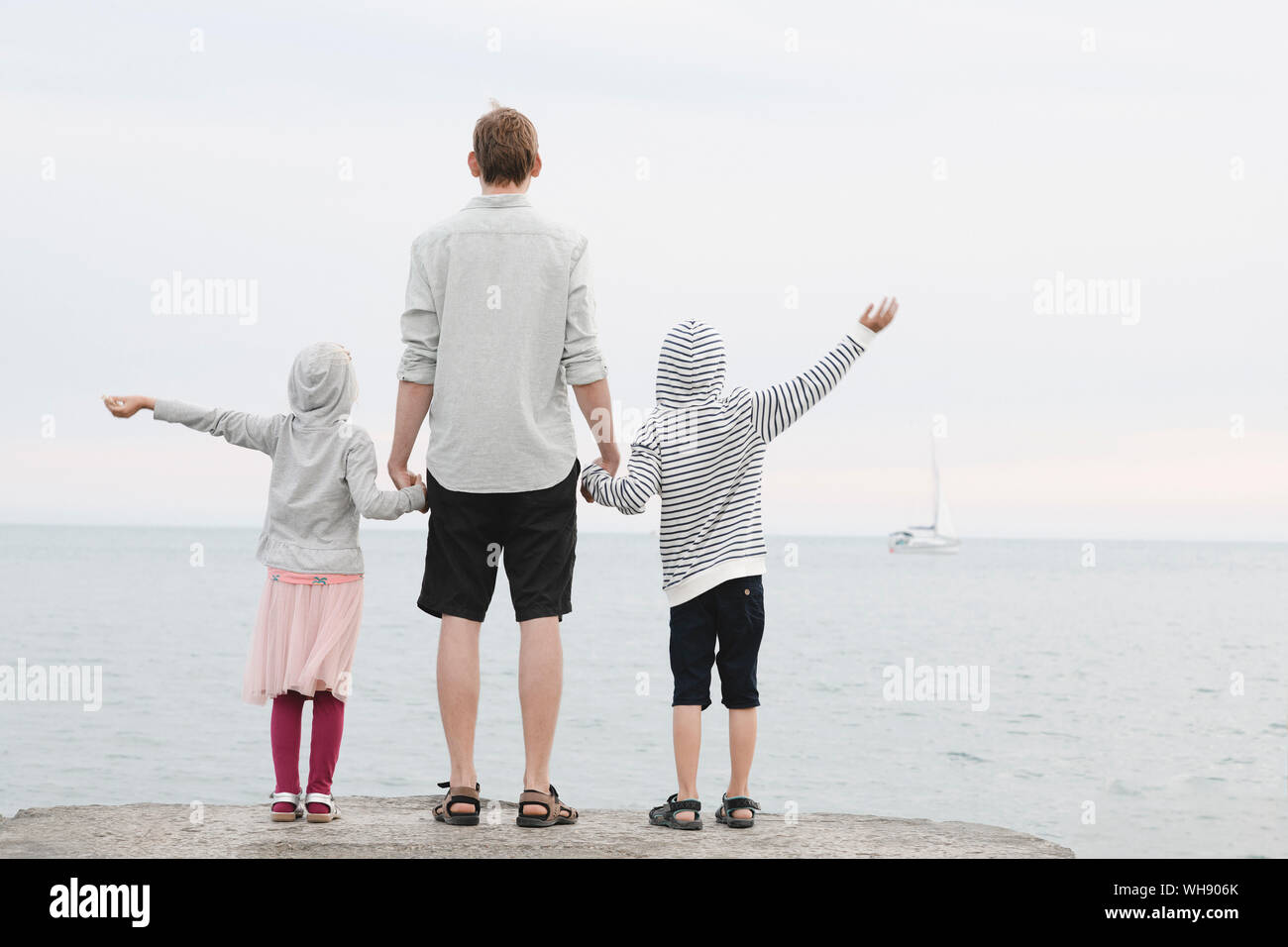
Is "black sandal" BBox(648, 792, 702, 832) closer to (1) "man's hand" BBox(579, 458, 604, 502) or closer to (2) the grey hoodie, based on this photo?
(1) "man's hand" BBox(579, 458, 604, 502)

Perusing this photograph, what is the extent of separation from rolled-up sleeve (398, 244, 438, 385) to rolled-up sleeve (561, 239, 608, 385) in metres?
0.46

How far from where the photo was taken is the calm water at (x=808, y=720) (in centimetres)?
1430

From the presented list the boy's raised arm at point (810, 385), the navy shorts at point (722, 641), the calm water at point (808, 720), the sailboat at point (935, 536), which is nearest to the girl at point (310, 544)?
the navy shorts at point (722, 641)

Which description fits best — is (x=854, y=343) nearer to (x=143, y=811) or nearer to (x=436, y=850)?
(x=436, y=850)

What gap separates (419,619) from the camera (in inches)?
1321

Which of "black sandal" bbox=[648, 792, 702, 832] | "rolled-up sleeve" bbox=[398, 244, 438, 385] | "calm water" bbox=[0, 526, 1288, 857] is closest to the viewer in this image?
"rolled-up sleeve" bbox=[398, 244, 438, 385]

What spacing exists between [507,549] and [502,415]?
0.45 metres

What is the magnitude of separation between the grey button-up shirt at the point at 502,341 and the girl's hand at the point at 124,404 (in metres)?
0.99

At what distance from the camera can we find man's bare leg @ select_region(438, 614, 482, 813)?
3.73m

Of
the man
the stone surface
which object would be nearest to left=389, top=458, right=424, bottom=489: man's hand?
the man

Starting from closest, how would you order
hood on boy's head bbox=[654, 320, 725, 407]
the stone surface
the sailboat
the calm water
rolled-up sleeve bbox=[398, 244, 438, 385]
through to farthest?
the stone surface < rolled-up sleeve bbox=[398, 244, 438, 385] < hood on boy's head bbox=[654, 320, 725, 407] < the calm water < the sailboat

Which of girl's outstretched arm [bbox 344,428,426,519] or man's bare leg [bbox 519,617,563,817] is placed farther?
girl's outstretched arm [bbox 344,428,426,519]
